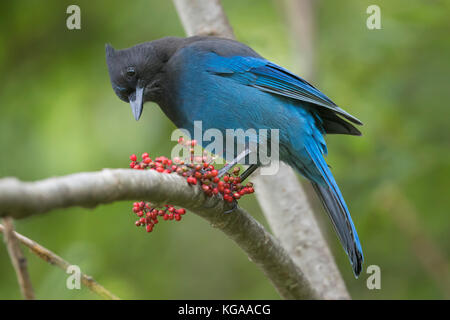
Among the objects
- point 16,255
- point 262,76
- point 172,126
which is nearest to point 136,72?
point 262,76

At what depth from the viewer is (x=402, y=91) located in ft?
15.9

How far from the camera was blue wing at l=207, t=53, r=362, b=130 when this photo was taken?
4090mm

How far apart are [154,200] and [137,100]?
6.01 feet

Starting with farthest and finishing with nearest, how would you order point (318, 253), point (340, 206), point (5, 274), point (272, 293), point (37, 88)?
1. point (272, 293)
2. point (37, 88)
3. point (5, 274)
4. point (318, 253)
5. point (340, 206)

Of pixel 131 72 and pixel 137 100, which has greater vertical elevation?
pixel 131 72

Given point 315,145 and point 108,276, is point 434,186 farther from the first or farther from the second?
point 108,276

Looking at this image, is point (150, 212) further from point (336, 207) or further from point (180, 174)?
point (336, 207)

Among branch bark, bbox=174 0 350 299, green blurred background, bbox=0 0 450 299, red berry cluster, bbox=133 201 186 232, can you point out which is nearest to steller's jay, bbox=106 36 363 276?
branch bark, bbox=174 0 350 299

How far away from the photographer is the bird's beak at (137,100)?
397 cm

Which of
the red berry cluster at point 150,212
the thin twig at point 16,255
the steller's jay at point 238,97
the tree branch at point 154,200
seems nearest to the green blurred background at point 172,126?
the steller's jay at point 238,97

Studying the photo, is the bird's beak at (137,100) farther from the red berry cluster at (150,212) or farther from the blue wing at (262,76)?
the red berry cluster at (150,212)

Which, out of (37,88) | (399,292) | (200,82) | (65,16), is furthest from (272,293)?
(65,16)

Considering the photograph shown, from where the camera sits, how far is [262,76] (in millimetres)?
4223

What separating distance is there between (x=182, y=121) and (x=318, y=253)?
136 centimetres
